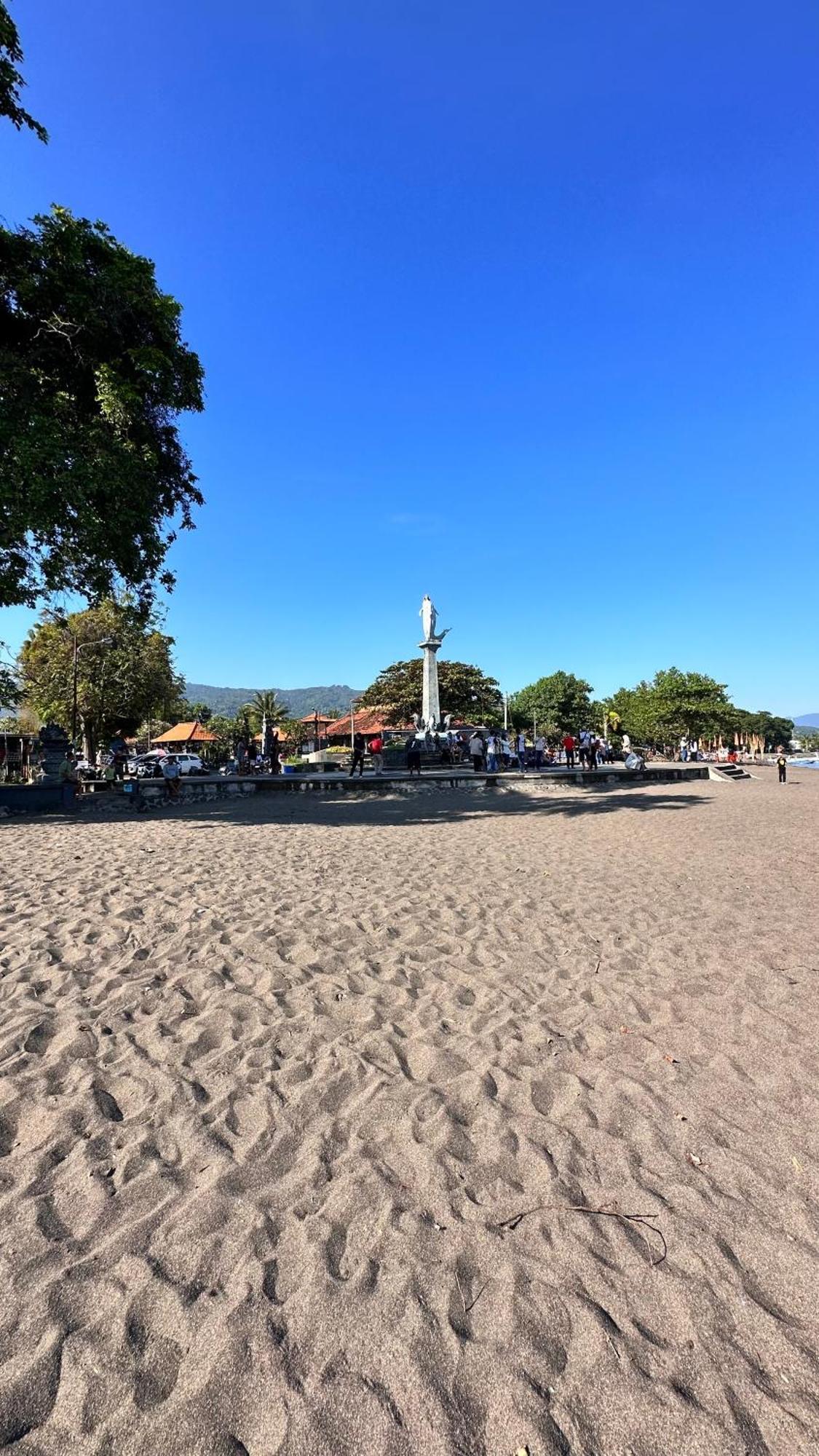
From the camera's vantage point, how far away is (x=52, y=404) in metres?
12.0

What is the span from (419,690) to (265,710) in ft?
65.4

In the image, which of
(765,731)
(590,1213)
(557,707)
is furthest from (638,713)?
(765,731)

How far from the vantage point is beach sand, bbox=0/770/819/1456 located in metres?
1.62

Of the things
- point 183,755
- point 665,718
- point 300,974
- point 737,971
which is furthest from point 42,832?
point 665,718

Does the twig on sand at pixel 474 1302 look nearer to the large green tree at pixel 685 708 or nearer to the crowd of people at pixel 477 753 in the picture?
the crowd of people at pixel 477 753

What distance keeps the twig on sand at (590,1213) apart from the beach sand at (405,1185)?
0.03 feet

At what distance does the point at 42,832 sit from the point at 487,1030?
412 inches

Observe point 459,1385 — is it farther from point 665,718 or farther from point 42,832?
point 665,718

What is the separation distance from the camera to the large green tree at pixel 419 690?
152 ft

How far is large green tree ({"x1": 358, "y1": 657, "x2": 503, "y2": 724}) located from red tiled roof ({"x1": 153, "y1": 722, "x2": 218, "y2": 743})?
13.7 m

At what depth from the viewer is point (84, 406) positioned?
1321 centimetres

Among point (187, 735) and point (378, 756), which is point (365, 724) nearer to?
point (187, 735)

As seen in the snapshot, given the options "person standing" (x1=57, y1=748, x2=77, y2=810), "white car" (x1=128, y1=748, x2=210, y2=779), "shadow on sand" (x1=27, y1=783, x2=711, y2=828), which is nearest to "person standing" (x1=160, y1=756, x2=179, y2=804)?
"shadow on sand" (x1=27, y1=783, x2=711, y2=828)

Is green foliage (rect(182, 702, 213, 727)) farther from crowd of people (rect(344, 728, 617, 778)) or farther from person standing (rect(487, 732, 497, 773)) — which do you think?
person standing (rect(487, 732, 497, 773))
